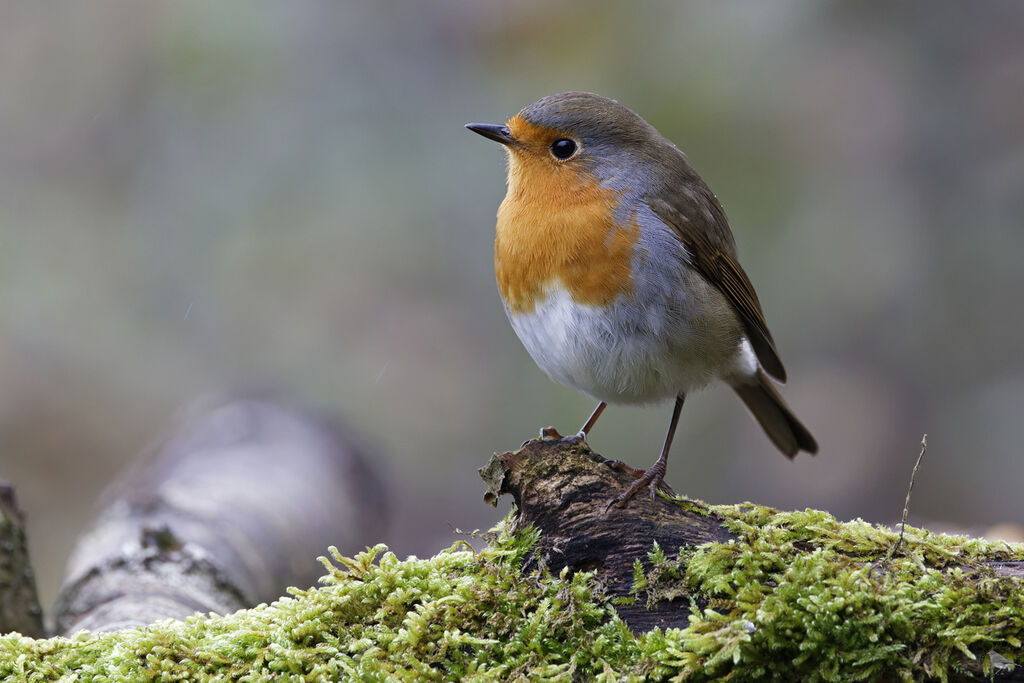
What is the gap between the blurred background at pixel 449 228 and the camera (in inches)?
289

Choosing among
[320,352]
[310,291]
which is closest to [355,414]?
[320,352]

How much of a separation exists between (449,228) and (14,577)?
5.48 meters

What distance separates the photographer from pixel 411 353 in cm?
838

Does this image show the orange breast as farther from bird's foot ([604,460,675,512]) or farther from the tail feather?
the tail feather

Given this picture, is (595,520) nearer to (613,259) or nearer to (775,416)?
(613,259)

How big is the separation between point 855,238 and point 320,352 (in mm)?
4499

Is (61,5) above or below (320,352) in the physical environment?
above

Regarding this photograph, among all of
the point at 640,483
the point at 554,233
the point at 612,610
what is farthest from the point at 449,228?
the point at 612,610

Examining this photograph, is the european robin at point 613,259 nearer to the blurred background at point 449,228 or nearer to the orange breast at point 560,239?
the orange breast at point 560,239

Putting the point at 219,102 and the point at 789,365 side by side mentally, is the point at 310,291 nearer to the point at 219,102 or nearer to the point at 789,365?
the point at 219,102

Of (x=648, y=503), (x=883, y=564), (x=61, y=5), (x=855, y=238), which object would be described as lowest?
(x=883, y=564)

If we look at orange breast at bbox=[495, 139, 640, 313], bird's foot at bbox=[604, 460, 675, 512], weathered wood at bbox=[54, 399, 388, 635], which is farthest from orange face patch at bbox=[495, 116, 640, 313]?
weathered wood at bbox=[54, 399, 388, 635]

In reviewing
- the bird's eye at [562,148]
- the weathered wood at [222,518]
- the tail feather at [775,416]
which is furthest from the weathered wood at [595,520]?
the tail feather at [775,416]

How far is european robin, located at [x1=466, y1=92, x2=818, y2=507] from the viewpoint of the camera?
3160 mm
